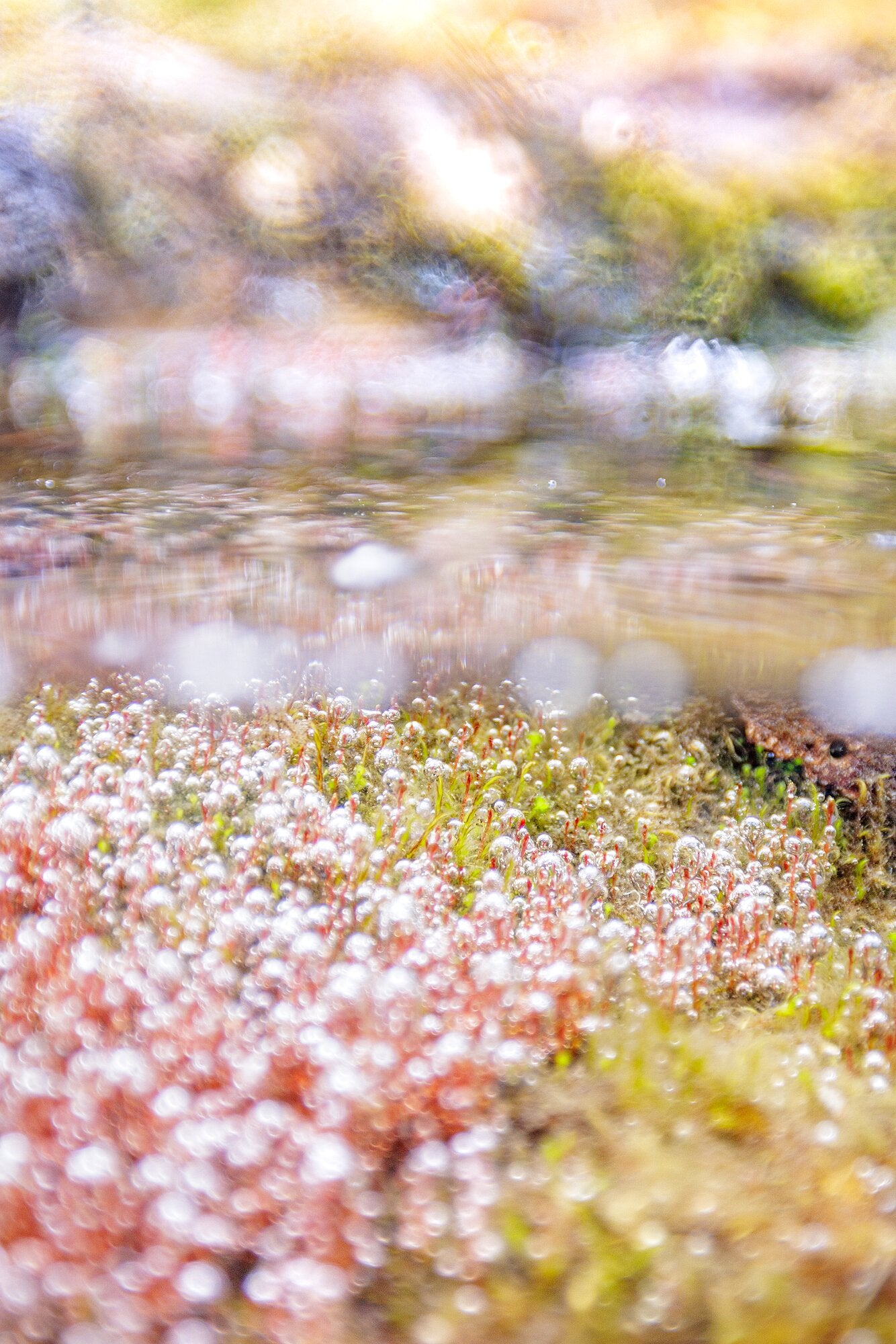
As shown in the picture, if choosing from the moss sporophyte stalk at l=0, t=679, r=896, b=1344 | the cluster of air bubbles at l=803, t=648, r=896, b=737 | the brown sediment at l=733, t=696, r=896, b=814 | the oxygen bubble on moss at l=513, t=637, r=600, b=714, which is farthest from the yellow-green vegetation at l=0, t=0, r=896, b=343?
the moss sporophyte stalk at l=0, t=679, r=896, b=1344

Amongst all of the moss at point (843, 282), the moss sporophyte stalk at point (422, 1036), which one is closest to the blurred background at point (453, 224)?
the moss at point (843, 282)

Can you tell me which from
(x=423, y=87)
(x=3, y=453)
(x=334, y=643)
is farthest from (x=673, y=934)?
(x=423, y=87)

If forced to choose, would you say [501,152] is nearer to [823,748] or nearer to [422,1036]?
[823,748]

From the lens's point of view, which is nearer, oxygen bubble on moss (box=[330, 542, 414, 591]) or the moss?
oxygen bubble on moss (box=[330, 542, 414, 591])

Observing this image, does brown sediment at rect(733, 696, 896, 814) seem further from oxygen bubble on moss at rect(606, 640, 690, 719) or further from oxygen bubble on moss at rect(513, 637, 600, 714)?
oxygen bubble on moss at rect(513, 637, 600, 714)

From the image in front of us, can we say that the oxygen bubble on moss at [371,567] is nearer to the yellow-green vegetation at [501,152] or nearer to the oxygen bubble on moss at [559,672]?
the oxygen bubble on moss at [559,672]

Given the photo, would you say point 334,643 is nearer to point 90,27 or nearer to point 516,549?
point 516,549

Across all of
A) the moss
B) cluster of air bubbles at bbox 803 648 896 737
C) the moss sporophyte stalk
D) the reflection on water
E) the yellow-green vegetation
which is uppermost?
the yellow-green vegetation

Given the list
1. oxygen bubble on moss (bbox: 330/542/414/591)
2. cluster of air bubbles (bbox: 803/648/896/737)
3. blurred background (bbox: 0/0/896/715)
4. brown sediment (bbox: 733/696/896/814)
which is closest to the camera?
brown sediment (bbox: 733/696/896/814)
